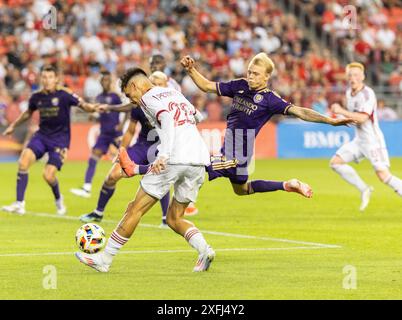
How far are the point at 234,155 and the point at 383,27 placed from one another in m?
27.9

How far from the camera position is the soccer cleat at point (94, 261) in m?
12.2

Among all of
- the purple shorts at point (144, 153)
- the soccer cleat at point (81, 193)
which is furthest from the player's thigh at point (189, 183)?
the soccer cleat at point (81, 193)

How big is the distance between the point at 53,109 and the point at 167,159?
8.02 m

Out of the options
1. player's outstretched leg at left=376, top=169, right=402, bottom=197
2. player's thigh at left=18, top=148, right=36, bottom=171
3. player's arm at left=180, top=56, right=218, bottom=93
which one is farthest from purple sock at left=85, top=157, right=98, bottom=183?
player's arm at left=180, top=56, right=218, bottom=93

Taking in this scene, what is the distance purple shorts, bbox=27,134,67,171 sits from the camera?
1928cm

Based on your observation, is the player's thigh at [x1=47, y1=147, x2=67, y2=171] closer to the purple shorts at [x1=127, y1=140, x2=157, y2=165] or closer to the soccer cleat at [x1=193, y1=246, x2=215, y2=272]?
the purple shorts at [x1=127, y1=140, x2=157, y2=165]

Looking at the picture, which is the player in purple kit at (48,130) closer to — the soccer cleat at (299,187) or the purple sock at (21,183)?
the purple sock at (21,183)

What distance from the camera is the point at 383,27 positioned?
41625mm

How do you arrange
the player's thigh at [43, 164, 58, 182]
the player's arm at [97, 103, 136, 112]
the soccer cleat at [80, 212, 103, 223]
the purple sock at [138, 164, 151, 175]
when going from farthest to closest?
the player's thigh at [43, 164, 58, 182] < the soccer cleat at [80, 212, 103, 223] < the player's arm at [97, 103, 136, 112] < the purple sock at [138, 164, 151, 175]

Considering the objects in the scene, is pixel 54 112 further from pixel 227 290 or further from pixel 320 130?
pixel 320 130

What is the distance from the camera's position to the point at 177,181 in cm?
1241

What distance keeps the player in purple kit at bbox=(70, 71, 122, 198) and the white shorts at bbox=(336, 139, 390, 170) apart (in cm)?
568

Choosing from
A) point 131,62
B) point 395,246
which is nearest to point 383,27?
point 131,62

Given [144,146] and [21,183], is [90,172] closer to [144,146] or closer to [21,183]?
[21,183]
